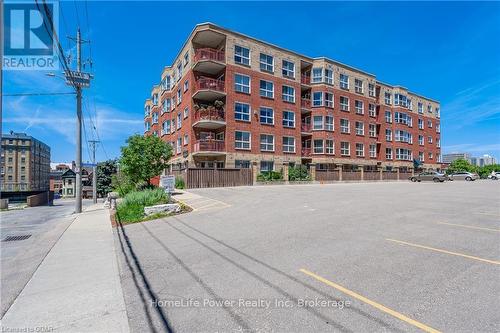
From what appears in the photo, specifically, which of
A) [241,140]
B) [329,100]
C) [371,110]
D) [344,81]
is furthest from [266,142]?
[371,110]

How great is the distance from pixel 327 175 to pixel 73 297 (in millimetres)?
33245

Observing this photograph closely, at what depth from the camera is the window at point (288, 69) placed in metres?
34.3

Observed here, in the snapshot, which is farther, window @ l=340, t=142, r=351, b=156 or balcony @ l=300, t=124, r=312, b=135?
window @ l=340, t=142, r=351, b=156

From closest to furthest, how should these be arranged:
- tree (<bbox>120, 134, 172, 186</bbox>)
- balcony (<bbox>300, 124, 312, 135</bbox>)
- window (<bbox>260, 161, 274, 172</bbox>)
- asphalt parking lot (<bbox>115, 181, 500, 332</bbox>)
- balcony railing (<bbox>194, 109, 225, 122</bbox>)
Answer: asphalt parking lot (<bbox>115, 181, 500, 332</bbox>) < tree (<bbox>120, 134, 172, 186</bbox>) < balcony railing (<bbox>194, 109, 225, 122</bbox>) < window (<bbox>260, 161, 274, 172</bbox>) < balcony (<bbox>300, 124, 312, 135</bbox>)

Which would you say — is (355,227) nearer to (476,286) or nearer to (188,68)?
(476,286)

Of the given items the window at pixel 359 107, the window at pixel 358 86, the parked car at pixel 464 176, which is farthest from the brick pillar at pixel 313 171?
the parked car at pixel 464 176

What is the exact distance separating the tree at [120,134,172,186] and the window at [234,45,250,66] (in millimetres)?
13644

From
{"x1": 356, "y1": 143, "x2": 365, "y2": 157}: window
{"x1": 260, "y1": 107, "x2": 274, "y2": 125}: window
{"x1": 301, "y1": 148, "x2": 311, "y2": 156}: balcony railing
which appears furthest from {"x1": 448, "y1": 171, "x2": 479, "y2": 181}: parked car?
{"x1": 260, "y1": 107, "x2": 274, "y2": 125}: window

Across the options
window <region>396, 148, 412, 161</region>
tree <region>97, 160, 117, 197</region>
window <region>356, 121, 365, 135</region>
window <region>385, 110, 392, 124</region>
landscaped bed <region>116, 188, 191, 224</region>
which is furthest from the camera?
tree <region>97, 160, 117, 197</region>

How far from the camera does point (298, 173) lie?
3247cm

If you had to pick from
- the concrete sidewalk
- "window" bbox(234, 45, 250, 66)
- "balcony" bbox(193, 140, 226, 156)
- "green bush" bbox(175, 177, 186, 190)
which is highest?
"window" bbox(234, 45, 250, 66)

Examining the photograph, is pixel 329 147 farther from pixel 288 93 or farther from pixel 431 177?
pixel 431 177

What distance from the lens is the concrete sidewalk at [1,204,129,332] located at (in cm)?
387

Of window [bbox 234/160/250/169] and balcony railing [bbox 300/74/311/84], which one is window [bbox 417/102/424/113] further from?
window [bbox 234/160/250/169]
